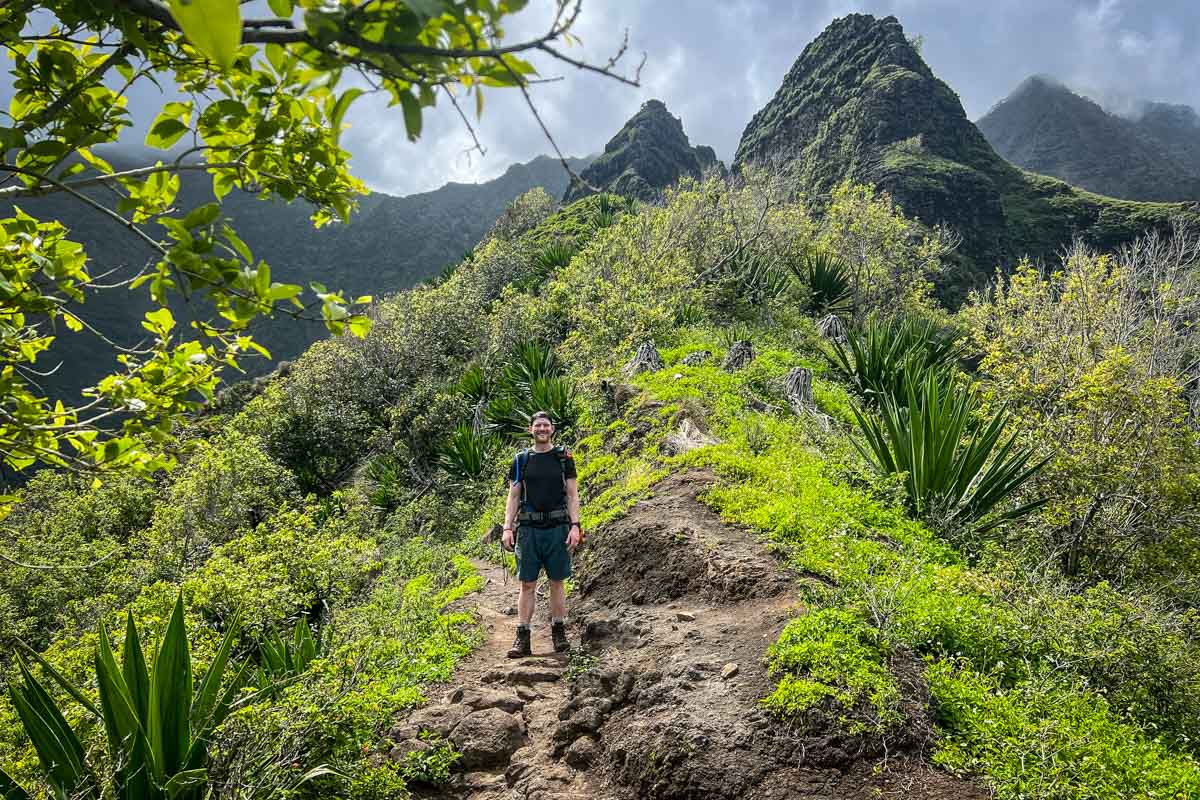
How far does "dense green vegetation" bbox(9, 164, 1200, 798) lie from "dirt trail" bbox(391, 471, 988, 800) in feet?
0.50

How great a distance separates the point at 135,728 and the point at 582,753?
6.43 ft

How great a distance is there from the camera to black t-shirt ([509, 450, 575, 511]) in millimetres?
4379

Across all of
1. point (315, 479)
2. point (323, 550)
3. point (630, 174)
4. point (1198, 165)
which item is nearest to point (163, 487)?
point (315, 479)

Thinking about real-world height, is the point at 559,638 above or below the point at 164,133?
below

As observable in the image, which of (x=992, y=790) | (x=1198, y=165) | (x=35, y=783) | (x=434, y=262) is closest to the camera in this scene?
(x=992, y=790)

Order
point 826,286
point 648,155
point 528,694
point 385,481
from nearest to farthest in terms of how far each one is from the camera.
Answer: point 528,694 → point 385,481 → point 826,286 → point 648,155

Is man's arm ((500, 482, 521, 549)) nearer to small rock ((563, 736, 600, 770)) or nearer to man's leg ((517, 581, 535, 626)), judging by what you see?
man's leg ((517, 581, 535, 626))

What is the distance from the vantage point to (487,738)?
323cm

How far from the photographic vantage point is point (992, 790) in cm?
223

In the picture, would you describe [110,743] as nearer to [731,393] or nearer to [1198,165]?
[731,393]

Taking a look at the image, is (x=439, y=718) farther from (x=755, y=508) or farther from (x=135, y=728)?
(x=755, y=508)

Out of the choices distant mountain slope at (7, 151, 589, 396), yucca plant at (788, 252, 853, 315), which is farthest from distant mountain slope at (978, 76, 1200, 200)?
yucca plant at (788, 252, 853, 315)

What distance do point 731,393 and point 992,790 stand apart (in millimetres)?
5736

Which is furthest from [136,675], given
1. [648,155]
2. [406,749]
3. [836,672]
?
[648,155]
